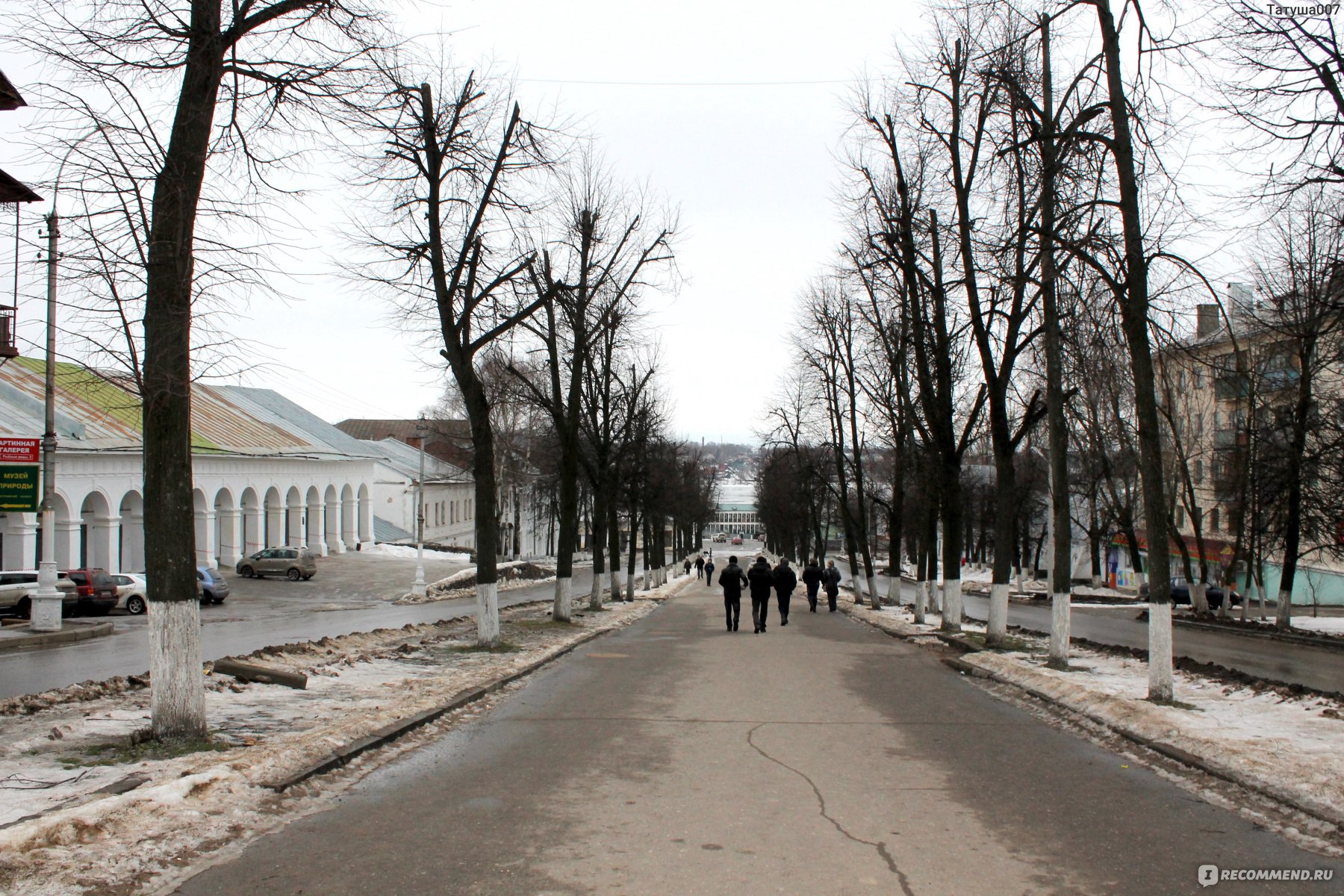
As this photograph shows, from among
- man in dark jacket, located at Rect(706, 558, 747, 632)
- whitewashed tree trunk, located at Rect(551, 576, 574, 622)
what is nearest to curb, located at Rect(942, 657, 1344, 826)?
man in dark jacket, located at Rect(706, 558, 747, 632)

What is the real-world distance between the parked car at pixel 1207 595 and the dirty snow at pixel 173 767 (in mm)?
29854

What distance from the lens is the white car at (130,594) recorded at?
32875mm

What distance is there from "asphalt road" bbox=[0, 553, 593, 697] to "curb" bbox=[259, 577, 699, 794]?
6.04 metres

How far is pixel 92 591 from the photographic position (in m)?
31.2

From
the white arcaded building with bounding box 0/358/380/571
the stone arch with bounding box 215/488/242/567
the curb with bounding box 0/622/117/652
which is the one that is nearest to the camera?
the curb with bounding box 0/622/117/652

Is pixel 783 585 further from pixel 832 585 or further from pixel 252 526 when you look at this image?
pixel 252 526

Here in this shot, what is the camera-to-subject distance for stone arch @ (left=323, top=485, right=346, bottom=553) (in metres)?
63.1

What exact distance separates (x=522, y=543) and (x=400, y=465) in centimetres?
2218

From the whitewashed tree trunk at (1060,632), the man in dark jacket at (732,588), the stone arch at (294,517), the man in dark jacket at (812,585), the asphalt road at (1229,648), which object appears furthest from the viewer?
the stone arch at (294,517)

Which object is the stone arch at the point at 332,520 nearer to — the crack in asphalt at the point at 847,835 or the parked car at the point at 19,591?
the parked car at the point at 19,591

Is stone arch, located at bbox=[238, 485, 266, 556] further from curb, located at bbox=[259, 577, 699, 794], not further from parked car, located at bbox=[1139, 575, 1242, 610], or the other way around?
curb, located at bbox=[259, 577, 699, 794]

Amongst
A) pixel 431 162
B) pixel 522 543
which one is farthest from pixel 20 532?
pixel 522 543

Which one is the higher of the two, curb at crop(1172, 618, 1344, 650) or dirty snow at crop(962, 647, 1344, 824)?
dirty snow at crop(962, 647, 1344, 824)

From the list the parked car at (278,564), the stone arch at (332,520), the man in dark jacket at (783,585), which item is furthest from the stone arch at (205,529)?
the man in dark jacket at (783,585)
